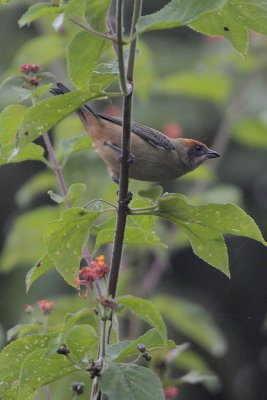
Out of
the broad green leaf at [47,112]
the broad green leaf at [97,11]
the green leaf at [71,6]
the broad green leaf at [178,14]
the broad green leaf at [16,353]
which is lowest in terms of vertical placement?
the broad green leaf at [16,353]

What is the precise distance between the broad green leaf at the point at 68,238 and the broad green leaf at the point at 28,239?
336cm

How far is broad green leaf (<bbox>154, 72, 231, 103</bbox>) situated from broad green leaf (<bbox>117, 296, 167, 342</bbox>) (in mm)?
4140

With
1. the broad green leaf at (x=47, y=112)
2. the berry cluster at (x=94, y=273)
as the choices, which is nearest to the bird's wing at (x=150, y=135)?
the berry cluster at (x=94, y=273)

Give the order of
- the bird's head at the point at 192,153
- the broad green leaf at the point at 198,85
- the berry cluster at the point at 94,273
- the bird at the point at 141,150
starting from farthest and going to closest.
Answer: the broad green leaf at the point at 198,85
the bird's head at the point at 192,153
the bird at the point at 141,150
the berry cluster at the point at 94,273

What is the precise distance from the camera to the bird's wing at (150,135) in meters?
4.19

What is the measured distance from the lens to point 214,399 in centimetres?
866

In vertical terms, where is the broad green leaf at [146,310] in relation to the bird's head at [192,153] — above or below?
above

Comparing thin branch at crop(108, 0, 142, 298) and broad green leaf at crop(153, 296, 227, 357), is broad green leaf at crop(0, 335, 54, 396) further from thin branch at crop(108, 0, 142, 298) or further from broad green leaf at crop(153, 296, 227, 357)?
broad green leaf at crop(153, 296, 227, 357)

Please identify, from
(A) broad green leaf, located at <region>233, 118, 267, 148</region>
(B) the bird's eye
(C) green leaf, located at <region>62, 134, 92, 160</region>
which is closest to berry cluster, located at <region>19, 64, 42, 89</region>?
(C) green leaf, located at <region>62, 134, 92, 160</region>

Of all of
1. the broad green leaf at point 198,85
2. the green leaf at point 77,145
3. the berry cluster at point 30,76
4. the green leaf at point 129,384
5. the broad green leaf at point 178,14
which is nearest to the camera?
the broad green leaf at point 178,14

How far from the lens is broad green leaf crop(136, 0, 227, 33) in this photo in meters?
2.10

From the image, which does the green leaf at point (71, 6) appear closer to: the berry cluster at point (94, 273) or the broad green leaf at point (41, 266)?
the berry cluster at point (94, 273)

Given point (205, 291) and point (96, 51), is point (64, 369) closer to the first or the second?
point (96, 51)

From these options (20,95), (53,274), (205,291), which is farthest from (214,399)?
(20,95)
